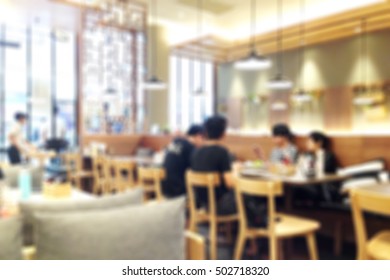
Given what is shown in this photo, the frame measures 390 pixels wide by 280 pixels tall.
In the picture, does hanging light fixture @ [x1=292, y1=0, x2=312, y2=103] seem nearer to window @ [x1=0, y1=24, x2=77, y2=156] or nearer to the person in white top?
the person in white top

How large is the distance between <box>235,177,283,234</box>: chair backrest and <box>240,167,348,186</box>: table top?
594mm

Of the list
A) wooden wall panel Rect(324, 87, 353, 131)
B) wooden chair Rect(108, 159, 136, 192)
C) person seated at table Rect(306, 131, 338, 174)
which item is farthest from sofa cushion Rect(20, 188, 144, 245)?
wooden wall panel Rect(324, 87, 353, 131)

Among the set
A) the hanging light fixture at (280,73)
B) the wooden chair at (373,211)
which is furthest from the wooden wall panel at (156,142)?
the wooden chair at (373,211)

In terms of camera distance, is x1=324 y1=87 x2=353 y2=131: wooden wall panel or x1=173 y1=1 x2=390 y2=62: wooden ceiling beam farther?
x1=324 y1=87 x2=353 y2=131: wooden wall panel

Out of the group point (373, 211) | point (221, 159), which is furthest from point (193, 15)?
point (373, 211)

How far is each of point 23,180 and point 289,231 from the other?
165cm

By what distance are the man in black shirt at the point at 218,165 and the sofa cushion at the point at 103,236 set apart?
160 centimetres

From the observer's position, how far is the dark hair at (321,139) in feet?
12.6

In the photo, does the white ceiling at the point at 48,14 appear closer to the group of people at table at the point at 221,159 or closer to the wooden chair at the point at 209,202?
the group of people at table at the point at 221,159

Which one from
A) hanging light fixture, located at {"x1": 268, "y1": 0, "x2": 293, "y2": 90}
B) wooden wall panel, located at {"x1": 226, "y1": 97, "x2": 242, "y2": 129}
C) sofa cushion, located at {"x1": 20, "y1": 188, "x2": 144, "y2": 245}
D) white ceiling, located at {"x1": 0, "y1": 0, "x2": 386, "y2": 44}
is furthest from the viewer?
wooden wall panel, located at {"x1": 226, "y1": 97, "x2": 242, "y2": 129}

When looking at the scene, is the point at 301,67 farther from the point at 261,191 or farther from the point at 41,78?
the point at 261,191

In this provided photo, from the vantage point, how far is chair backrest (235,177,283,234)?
1931 millimetres
